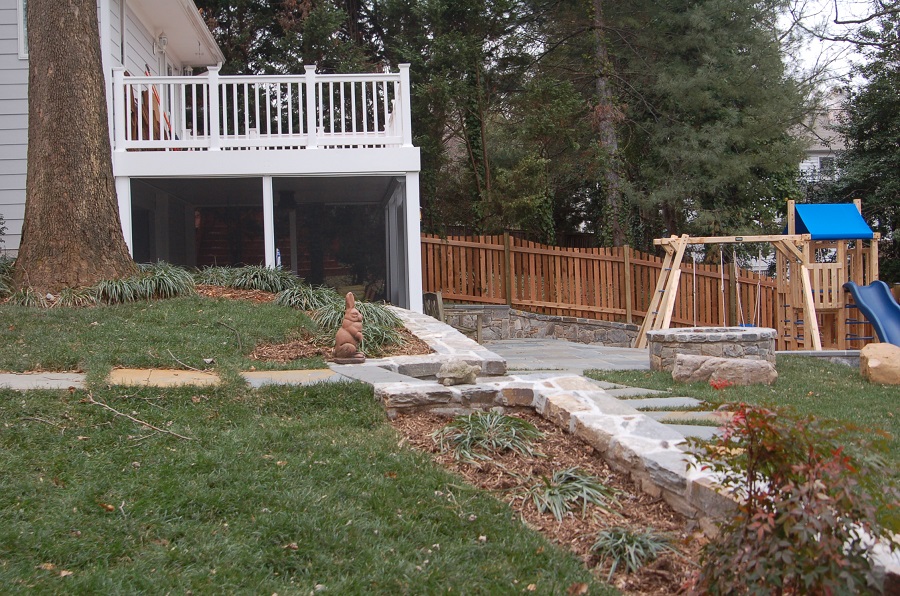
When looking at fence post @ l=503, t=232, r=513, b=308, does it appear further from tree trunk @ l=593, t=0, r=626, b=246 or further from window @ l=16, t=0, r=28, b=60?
window @ l=16, t=0, r=28, b=60

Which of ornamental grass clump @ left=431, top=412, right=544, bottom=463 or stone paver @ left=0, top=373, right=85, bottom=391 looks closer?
ornamental grass clump @ left=431, top=412, right=544, bottom=463

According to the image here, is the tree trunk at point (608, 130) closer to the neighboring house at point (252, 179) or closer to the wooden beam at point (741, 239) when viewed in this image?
the wooden beam at point (741, 239)

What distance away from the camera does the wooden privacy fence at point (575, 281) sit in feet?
46.2

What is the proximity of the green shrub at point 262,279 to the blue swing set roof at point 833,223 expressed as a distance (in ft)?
24.6

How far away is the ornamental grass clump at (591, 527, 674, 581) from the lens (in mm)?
3121

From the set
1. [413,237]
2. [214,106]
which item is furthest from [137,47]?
[413,237]

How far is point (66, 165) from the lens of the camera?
810 centimetres

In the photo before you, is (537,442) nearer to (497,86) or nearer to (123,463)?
(123,463)

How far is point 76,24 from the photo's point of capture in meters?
8.30

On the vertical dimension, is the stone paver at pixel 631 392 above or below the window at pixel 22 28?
below

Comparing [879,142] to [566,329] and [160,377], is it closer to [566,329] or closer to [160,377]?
[566,329]

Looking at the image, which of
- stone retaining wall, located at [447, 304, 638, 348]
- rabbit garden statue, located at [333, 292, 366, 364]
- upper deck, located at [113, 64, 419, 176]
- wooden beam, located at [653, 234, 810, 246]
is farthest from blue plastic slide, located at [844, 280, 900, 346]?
rabbit garden statue, located at [333, 292, 366, 364]

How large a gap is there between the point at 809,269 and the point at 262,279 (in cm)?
783

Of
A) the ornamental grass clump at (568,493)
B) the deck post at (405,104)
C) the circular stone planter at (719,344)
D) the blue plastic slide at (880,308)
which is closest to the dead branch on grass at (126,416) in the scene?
the ornamental grass clump at (568,493)
